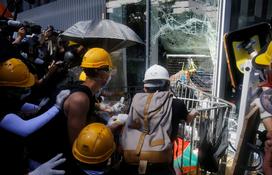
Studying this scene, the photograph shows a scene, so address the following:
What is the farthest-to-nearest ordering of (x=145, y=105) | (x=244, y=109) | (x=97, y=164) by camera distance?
(x=244, y=109), (x=145, y=105), (x=97, y=164)

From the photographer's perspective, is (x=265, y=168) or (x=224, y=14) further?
(x=224, y=14)

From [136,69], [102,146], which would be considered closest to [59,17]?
[136,69]

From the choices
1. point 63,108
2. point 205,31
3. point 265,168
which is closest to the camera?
point 63,108

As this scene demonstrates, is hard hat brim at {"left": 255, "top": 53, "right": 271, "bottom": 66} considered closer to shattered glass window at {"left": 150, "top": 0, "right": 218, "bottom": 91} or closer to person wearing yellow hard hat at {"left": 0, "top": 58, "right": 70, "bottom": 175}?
shattered glass window at {"left": 150, "top": 0, "right": 218, "bottom": 91}

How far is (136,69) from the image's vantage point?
7.84m

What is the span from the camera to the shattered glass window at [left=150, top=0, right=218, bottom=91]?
230 inches

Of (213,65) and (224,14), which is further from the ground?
(224,14)

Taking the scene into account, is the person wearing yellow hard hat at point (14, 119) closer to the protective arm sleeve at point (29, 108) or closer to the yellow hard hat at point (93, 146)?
the yellow hard hat at point (93, 146)

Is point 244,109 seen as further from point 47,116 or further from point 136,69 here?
point 136,69

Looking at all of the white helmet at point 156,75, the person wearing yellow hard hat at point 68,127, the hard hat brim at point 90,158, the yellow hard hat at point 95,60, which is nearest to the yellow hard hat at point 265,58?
the white helmet at point 156,75

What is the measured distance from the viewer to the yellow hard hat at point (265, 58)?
11.5 ft

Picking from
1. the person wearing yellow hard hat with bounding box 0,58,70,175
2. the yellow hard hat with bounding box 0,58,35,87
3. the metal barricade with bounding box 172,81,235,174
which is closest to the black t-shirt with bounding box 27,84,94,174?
the person wearing yellow hard hat with bounding box 0,58,70,175

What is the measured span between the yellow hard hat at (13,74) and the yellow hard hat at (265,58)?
2906 mm

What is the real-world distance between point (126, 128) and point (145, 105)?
30 cm
